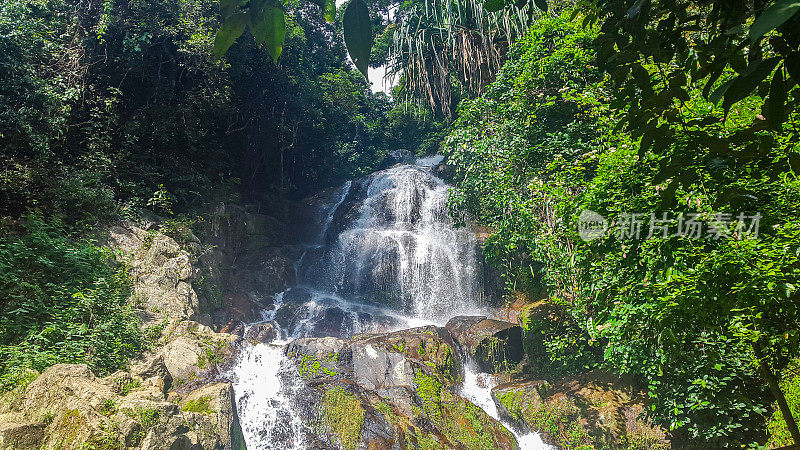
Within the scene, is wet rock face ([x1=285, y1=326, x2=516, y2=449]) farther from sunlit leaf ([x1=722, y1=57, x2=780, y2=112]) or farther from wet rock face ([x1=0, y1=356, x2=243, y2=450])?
sunlit leaf ([x1=722, y1=57, x2=780, y2=112])

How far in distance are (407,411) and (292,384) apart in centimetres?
187

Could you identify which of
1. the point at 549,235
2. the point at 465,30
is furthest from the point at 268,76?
the point at 549,235

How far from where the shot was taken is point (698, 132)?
151 cm

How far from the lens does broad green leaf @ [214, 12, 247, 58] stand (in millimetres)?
941

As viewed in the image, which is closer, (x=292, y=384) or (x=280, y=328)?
(x=292, y=384)

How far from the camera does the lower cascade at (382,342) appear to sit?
21.5 ft

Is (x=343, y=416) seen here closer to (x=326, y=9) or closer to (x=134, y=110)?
(x=326, y=9)

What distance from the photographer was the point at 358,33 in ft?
2.81

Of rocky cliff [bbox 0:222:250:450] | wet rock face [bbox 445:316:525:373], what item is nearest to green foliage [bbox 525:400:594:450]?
wet rock face [bbox 445:316:525:373]

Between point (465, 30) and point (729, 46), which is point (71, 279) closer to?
point (729, 46)

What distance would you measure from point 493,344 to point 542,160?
3.59m

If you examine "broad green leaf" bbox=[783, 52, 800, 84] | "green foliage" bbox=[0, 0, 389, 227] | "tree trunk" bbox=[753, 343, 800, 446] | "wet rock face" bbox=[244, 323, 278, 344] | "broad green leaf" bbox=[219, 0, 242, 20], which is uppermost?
"green foliage" bbox=[0, 0, 389, 227]

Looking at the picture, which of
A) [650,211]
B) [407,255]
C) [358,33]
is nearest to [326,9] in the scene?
[358,33]

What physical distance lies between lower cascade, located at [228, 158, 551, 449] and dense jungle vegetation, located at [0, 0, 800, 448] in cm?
155
